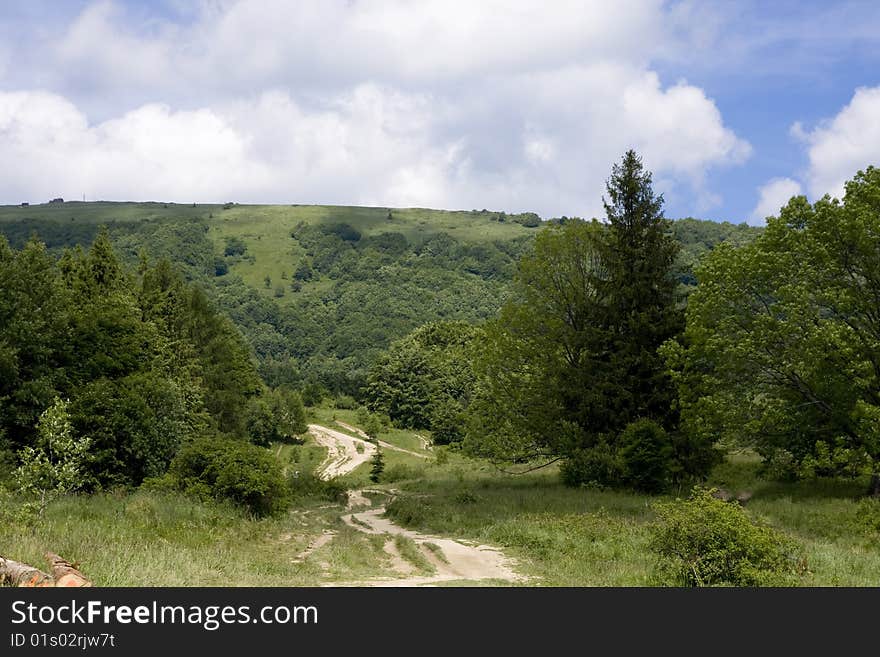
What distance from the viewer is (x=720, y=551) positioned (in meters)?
13.1

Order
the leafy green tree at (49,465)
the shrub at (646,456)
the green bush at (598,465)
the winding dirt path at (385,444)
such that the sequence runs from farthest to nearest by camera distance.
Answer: the winding dirt path at (385,444)
the green bush at (598,465)
the shrub at (646,456)
the leafy green tree at (49,465)

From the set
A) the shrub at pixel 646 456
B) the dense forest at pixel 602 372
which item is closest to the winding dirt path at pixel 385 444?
the dense forest at pixel 602 372

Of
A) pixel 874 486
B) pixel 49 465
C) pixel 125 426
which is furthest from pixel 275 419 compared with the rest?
pixel 874 486

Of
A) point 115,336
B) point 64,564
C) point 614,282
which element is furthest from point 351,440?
point 64,564

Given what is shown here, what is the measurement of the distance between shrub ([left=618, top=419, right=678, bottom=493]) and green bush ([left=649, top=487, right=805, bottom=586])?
54.4 feet

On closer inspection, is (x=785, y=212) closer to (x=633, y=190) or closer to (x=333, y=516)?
(x=633, y=190)

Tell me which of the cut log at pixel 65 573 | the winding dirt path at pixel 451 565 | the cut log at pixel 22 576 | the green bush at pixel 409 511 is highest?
the cut log at pixel 22 576

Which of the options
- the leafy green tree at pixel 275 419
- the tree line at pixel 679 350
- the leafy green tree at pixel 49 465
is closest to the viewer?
the leafy green tree at pixel 49 465

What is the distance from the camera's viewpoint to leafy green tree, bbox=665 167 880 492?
24.9m

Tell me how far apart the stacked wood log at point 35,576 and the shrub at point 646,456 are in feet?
79.4

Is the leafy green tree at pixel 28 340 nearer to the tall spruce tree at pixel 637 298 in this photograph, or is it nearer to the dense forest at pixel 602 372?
the dense forest at pixel 602 372

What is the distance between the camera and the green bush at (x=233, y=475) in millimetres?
24250

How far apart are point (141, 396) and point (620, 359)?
23870 millimetres

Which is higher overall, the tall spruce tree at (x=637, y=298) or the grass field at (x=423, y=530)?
the tall spruce tree at (x=637, y=298)
